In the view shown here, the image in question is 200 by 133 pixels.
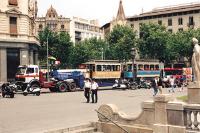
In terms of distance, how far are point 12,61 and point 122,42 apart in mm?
25401

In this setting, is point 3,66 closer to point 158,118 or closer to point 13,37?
point 13,37

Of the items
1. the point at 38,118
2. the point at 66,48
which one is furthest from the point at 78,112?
the point at 66,48

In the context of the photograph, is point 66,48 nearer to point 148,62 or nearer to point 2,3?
point 148,62

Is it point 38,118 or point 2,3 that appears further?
point 2,3

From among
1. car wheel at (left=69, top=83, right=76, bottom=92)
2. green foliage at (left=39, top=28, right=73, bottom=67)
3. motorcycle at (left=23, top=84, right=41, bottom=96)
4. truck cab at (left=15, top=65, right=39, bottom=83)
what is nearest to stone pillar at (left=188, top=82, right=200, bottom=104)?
motorcycle at (left=23, top=84, right=41, bottom=96)

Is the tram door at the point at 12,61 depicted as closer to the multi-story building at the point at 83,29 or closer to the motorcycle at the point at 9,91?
the motorcycle at the point at 9,91

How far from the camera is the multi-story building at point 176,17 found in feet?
289

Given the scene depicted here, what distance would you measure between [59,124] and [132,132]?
397 cm

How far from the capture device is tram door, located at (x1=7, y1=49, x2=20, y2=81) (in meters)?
47.7

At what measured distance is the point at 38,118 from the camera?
1858 centimetres

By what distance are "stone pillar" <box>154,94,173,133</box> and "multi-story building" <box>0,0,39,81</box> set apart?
36079 millimetres

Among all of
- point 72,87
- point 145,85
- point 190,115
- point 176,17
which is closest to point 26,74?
point 72,87

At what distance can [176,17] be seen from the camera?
296ft

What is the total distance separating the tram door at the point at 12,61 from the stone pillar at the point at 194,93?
36495 millimetres
